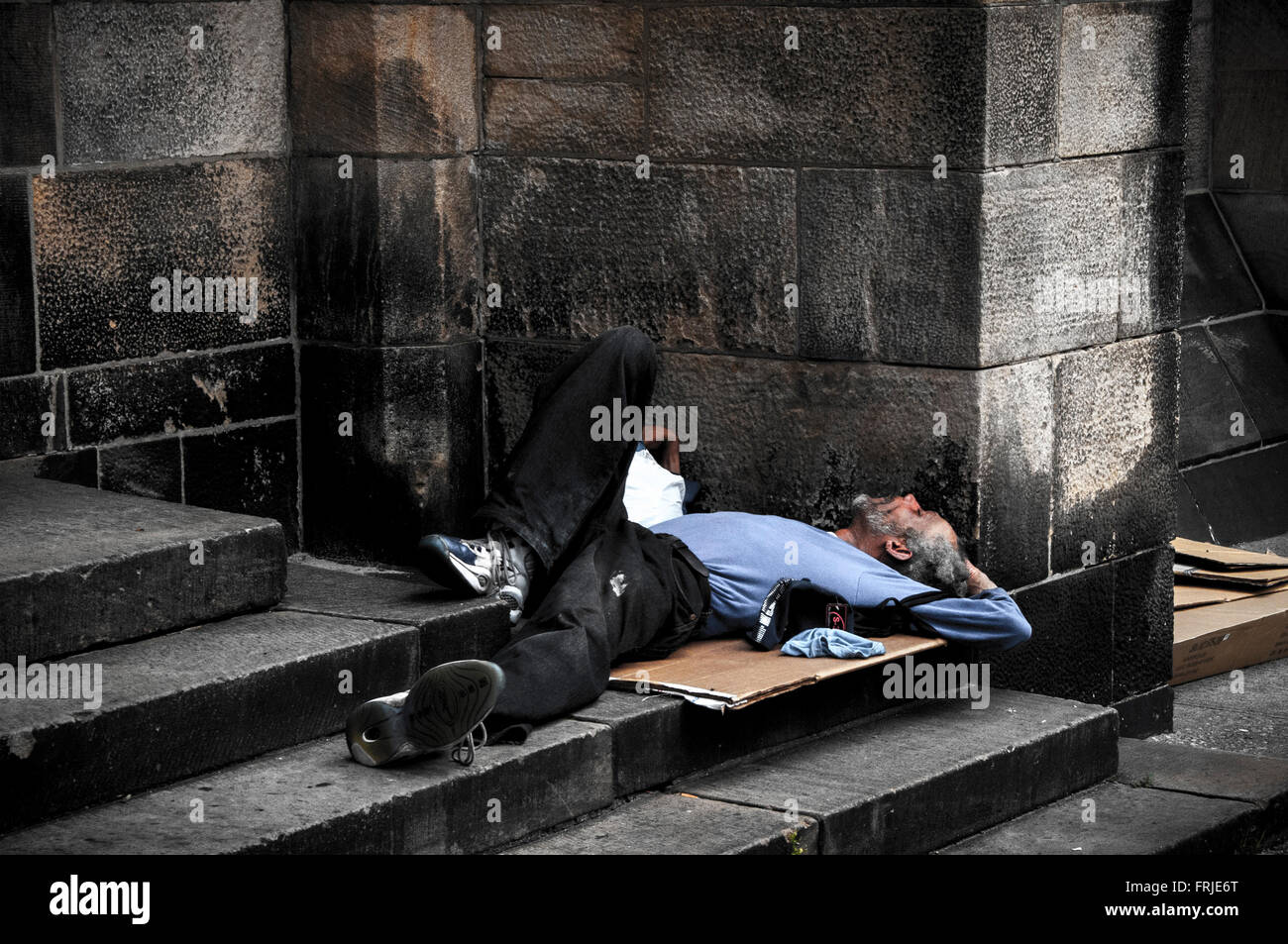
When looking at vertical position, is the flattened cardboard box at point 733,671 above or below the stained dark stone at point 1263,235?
below

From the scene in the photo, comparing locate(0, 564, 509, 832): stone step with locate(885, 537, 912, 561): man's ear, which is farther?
locate(885, 537, 912, 561): man's ear

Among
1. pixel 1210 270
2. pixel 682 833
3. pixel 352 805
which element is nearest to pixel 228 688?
pixel 352 805

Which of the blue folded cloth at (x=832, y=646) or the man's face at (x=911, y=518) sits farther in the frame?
the man's face at (x=911, y=518)

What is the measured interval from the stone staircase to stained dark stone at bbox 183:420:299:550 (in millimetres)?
571

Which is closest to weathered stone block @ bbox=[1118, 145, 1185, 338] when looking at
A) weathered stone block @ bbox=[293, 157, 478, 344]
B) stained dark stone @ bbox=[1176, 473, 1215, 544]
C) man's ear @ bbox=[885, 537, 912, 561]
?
man's ear @ bbox=[885, 537, 912, 561]

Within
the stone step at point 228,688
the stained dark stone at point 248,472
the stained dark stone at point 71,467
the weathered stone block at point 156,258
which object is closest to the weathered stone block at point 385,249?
the weathered stone block at point 156,258

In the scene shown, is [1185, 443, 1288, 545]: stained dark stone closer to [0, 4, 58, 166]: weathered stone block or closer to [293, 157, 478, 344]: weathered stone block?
[293, 157, 478, 344]: weathered stone block

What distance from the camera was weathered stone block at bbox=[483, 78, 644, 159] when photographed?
5.62m

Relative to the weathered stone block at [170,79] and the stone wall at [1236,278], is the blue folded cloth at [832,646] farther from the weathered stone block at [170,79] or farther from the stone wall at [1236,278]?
the stone wall at [1236,278]

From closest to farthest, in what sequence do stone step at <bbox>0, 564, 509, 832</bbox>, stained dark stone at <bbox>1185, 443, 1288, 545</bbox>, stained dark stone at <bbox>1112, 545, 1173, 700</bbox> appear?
1. stone step at <bbox>0, 564, 509, 832</bbox>
2. stained dark stone at <bbox>1112, 545, 1173, 700</bbox>
3. stained dark stone at <bbox>1185, 443, 1288, 545</bbox>

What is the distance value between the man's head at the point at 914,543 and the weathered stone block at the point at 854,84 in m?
0.96

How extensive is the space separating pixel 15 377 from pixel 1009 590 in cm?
282

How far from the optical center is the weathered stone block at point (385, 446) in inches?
226

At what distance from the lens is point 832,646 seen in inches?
192
